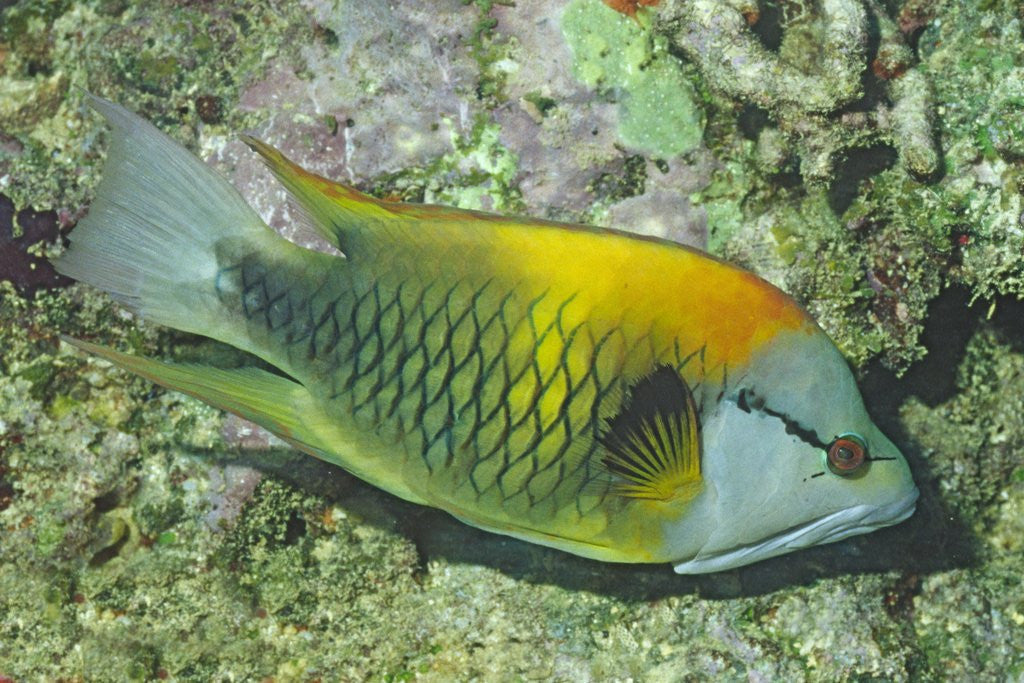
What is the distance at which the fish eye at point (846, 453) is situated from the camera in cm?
232

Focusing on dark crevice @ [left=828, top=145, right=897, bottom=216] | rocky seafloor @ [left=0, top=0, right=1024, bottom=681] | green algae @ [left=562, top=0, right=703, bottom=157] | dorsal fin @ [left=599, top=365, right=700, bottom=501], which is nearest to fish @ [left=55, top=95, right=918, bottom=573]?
dorsal fin @ [left=599, top=365, right=700, bottom=501]

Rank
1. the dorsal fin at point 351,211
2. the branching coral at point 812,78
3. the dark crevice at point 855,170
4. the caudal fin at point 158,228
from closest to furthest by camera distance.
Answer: the dorsal fin at point 351,211, the caudal fin at point 158,228, the branching coral at point 812,78, the dark crevice at point 855,170

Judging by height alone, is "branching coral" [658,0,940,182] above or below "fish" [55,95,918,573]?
above

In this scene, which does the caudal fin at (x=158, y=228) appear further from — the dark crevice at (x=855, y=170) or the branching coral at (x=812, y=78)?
the dark crevice at (x=855, y=170)

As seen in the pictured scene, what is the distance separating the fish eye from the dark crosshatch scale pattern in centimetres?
44

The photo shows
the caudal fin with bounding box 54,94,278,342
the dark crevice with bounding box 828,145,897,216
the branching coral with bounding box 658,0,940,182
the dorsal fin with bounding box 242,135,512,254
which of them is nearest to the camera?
the dorsal fin with bounding box 242,135,512,254

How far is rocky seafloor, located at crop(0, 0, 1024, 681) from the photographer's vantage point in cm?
327

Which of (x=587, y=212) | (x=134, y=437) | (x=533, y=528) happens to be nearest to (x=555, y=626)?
(x=533, y=528)

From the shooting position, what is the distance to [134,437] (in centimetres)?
344

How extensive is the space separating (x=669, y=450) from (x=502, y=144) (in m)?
1.53

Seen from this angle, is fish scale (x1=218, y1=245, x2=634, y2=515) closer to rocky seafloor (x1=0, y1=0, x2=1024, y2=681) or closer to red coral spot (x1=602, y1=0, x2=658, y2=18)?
rocky seafloor (x1=0, y1=0, x2=1024, y2=681)

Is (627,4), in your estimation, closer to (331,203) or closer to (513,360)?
(331,203)

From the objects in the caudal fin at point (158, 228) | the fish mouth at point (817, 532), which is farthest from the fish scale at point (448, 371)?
the fish mouth at point (817, 532)

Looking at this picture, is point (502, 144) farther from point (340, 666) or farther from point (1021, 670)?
point (1021, 670)
